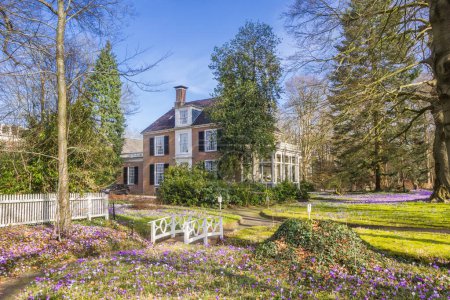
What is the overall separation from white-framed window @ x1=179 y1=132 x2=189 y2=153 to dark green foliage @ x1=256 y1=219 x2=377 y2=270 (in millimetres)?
25316

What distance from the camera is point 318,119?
10.1m

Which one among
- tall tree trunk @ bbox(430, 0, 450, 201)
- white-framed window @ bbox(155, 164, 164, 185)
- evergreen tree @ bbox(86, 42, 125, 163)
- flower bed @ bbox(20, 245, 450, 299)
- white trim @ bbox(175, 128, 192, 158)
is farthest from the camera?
white-framed window @ bbox(155, 164, 164, 185)

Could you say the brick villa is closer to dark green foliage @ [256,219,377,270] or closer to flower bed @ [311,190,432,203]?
flower bed @ [311,190,432,203]

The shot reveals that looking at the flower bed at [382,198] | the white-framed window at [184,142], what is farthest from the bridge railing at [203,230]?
the white-framed window at [184,142]

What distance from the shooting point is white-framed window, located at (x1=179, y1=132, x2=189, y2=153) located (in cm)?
3166

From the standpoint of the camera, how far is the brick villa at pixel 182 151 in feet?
94.1

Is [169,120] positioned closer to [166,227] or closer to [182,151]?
[182,151]

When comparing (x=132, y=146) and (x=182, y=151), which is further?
(x=132, y=146)

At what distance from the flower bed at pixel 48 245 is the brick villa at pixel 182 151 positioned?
1762cm

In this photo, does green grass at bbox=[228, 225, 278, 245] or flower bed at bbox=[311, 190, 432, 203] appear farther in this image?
flower bed at bbox=[311, 190, 432, 203]

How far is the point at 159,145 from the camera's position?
3394 centimetres

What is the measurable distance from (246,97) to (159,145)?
13.6 m

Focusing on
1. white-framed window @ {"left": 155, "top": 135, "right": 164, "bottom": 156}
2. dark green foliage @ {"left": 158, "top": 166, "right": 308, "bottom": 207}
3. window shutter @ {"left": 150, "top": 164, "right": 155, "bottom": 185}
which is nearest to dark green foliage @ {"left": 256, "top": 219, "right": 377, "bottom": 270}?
dark green foliage @ {"left": 158, "top": 166, "right": 308, "bottom": 207}

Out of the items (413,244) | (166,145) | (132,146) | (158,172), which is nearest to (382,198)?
(413,244)
